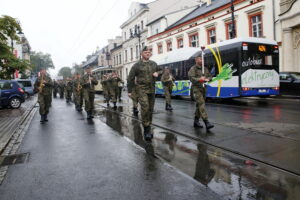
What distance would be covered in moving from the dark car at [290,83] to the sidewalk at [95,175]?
12370 millimetres

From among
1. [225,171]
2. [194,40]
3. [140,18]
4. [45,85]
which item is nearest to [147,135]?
[225,171]

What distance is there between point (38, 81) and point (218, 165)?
817cm

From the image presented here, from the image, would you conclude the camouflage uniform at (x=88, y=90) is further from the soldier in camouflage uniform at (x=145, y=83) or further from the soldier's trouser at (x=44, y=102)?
the soldier in camouflage uniform at (x=145, y=83)

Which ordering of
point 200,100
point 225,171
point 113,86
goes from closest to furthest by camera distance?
1. point 225,171
2. point 200,100
3. point 113,86

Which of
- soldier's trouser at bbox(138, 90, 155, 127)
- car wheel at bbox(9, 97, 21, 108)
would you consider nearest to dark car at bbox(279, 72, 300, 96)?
soldier's trouser at bbox(138, 90, 155, 127)

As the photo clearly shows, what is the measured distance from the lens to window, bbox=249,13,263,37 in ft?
74.2

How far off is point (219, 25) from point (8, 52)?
19031 millimetres

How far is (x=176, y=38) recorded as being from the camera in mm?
34281

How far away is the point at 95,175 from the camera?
13.7 ft

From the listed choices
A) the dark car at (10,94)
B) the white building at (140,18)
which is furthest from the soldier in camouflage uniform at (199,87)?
the white building at (140,18)

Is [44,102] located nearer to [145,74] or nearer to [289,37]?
[145,74]

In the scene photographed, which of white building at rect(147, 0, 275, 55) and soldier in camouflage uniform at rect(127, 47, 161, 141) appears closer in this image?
soldier in camouflage uniform at rect(127, 47, 161, 141)

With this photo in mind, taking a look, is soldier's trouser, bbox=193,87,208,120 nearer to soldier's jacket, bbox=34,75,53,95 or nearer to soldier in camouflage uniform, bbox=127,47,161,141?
soldier in camouflage uniform, bbox=127,47,161,141

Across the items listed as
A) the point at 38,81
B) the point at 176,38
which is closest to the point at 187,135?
the point at 38,81
